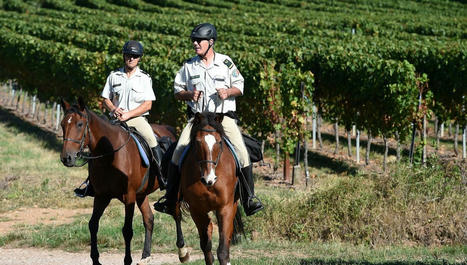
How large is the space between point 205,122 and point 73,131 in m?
1.79

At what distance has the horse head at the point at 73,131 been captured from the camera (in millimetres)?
8539

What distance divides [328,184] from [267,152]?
412 inches

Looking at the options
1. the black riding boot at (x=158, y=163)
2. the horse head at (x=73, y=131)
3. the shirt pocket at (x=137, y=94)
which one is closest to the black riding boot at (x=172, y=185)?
the horse head at (x=73, y=131)

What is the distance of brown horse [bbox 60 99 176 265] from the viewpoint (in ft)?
29.5

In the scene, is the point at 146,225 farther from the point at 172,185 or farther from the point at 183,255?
the point at 172,185

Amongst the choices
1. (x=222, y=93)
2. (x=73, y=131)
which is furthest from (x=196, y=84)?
(x=73, y=131)

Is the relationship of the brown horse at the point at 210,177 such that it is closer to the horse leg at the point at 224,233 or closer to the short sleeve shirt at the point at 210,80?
the horse leg at the point at 224,233

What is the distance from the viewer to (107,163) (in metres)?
9.63

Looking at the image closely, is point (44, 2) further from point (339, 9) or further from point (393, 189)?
point (393, 189)

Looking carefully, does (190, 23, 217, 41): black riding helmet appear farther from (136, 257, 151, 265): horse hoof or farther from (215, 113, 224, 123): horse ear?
(136, 257, 151, 265): horse hoof

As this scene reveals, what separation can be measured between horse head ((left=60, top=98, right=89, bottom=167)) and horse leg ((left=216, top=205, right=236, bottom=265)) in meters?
1.83

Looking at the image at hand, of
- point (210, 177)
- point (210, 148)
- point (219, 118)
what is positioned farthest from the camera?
point (219, 118)

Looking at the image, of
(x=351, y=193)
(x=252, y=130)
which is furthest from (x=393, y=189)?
(x=252, y=130)

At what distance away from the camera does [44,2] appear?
213 feet
